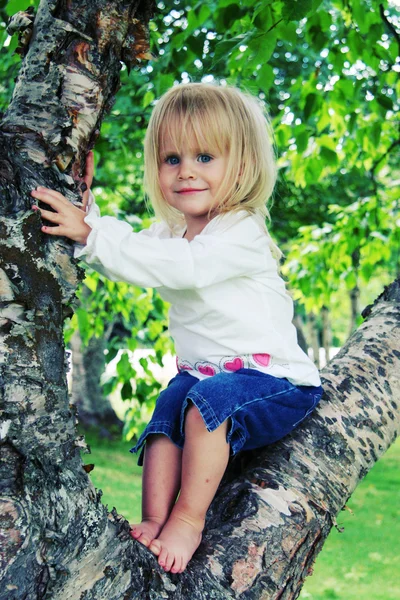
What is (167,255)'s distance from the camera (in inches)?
64.1

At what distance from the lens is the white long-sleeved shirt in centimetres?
163

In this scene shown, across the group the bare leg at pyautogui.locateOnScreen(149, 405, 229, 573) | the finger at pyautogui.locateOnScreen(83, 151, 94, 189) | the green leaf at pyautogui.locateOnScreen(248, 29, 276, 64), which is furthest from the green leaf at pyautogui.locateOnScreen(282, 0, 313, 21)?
the bare leg at pyautogui.locateOnScreen(149, 405, 229, 573)

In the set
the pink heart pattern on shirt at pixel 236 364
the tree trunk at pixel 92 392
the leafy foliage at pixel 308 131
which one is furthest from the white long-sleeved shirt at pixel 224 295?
the tree trunk at pixel 92 392

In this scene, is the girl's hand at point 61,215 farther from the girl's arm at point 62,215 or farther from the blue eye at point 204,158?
the blue eye at point 204,158

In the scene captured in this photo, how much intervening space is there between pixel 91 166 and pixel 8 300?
50cm

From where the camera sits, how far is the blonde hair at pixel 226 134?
6.15 ft

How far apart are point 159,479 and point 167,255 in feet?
1.92

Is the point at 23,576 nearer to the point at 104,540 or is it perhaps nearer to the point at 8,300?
the point at 104,540

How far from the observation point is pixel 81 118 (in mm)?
1415

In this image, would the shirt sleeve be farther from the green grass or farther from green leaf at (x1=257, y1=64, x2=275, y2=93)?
the green grass

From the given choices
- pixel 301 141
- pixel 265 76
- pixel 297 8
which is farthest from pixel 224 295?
pixel 301 141

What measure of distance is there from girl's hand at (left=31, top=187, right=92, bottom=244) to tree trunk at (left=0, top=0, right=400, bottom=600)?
1.0 inches

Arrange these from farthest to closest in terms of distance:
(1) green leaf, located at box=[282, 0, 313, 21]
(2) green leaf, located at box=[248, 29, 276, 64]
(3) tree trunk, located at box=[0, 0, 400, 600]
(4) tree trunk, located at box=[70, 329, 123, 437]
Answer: (4) tree trunk, located at box=[70, 329, 123, 437]
(2) green leaf, located at box=[248, 29, 276, 64]
(1) green leaf, located at box=[282, 0, 313, 21]
(3) tree trunk, located at box=[0, 0, 400, 600]

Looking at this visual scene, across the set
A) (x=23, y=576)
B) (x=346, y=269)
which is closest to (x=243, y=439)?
(x=23, y=576)
